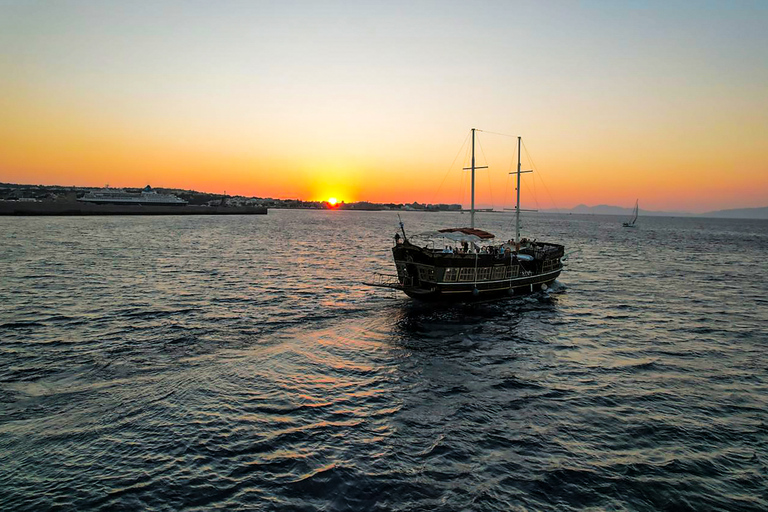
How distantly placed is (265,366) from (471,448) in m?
10.6

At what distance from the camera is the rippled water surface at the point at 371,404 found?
11797mm

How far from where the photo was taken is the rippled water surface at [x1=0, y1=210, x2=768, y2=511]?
38.7 ft

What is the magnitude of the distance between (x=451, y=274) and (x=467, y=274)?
1551 millimetres

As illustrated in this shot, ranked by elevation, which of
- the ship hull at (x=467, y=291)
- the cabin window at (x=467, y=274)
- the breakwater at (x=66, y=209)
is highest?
the breakwater at (x=66, y=209)

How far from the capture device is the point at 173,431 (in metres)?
14.2

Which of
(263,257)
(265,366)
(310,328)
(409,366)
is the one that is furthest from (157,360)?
(263,257)

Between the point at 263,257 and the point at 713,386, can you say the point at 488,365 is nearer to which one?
the point at 713,386

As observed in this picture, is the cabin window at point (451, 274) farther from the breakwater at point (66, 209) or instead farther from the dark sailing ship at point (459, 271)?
the breakwater at point (66, 209)

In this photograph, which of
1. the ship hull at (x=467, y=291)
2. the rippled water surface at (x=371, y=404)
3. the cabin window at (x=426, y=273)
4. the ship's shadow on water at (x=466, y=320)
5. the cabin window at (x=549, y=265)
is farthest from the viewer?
the cabin window at (x=549, y=265)

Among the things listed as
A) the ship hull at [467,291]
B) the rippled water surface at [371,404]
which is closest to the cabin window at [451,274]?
the ship hull at [467,291]

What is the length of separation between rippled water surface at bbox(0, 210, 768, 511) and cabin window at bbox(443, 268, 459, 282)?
2.89m

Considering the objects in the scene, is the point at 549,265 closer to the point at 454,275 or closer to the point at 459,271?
the point at 459,271

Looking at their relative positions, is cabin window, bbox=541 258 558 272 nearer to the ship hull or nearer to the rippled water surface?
the ship hull

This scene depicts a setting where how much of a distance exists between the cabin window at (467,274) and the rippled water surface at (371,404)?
338cm
